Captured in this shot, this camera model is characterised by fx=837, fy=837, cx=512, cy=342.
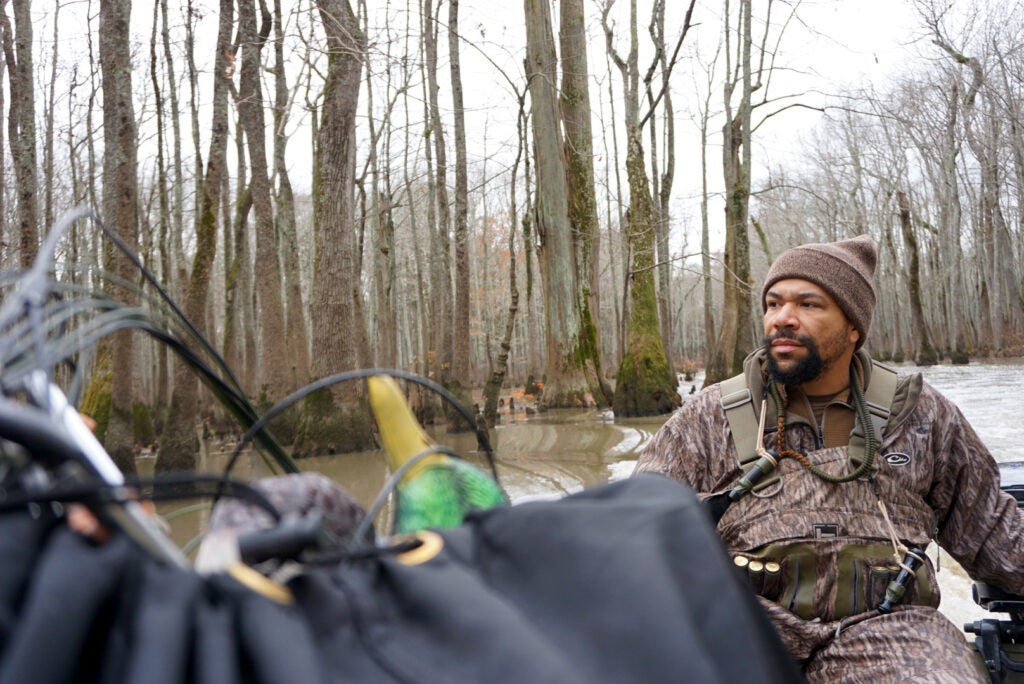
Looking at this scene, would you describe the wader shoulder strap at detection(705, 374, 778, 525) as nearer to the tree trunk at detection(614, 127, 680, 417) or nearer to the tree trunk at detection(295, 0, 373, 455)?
the tree trunk at detection(295, 0, 373, 455)

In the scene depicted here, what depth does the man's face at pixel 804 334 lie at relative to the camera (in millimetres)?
2674

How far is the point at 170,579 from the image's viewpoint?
71 cm

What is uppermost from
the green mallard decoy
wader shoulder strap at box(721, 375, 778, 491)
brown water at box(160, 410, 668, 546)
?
the green mallard decoy

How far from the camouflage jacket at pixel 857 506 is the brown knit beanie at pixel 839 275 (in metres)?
0.16

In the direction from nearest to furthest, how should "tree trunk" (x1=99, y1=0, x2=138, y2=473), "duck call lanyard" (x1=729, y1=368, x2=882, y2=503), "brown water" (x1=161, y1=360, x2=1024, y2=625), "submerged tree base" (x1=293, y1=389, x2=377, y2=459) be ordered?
"duck call lanyard" (x1=729, y1=368, x2=882, y2=503) < "brown water" (x1=161, y1=360, x2=1024, y2=625) < "tree trunk" (x1=99, y1=0, x2=138, y2=473) < "submerged tree base" (x1=293, y1=389, x2=377, y2=459)

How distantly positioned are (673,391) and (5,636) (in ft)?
51.4

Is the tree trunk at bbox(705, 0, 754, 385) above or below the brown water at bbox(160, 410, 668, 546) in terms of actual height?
above

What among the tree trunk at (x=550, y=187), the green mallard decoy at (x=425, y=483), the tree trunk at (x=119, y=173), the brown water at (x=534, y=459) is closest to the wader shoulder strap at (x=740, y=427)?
the green mallard decoy at (x=425, y=483)

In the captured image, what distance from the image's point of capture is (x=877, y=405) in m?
2.60

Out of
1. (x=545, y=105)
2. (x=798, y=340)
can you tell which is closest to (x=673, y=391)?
(x=545, y=105)

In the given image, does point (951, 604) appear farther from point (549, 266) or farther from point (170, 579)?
point (549, 266)

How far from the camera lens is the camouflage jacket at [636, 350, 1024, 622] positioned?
2385mm

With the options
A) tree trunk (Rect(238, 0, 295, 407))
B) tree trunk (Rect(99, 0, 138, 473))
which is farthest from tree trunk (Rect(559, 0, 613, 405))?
tree trunk (Rect(99, 0, 138, 473))

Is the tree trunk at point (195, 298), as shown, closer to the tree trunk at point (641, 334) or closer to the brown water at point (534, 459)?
the brown water at point (534, 459)
